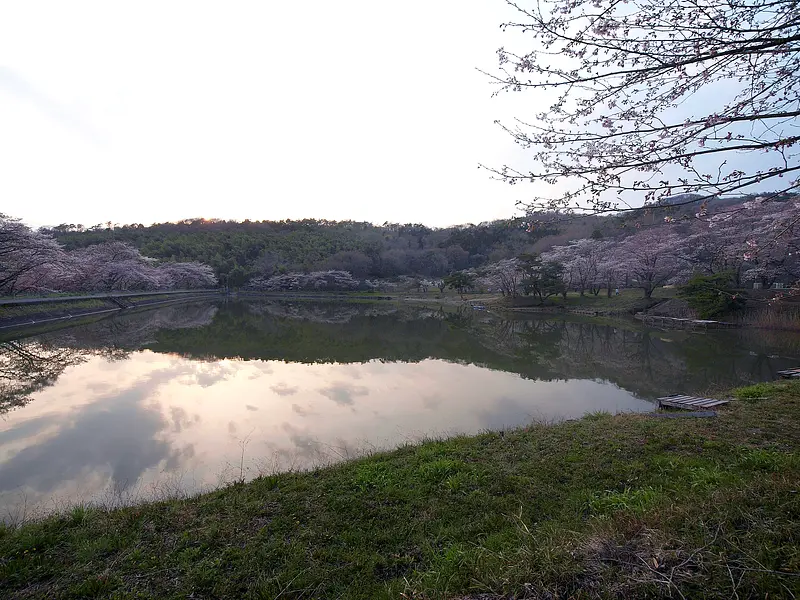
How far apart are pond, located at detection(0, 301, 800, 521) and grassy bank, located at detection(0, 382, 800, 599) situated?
3.80ft

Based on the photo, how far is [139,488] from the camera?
14.0 feet

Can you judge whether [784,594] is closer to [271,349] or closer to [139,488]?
[139,488]

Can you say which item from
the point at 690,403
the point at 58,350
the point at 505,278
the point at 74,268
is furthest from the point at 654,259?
the point at 74,268

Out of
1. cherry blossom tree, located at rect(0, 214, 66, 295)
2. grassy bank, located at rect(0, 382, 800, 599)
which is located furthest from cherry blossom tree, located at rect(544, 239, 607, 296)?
cherry blossom tree, located at rect(0, 214, 66, 295)

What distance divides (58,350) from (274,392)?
8807 millimetres

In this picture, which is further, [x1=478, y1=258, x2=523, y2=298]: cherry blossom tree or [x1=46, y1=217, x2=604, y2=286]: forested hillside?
[x1=46, y1=217, x2=604, y2=286]: forested hillside

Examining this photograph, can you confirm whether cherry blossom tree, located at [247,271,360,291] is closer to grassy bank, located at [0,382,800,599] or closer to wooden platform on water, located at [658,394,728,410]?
wooden platform on water, located at [658,394,728,410]

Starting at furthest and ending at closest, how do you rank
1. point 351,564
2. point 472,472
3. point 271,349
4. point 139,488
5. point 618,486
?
1. point 271,349
2. point 139,488
3. point 472,472
4. point 618,486
5. point 351,564

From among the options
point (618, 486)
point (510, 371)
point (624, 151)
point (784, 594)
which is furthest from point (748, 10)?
point (510, 371)

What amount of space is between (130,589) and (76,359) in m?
11.2

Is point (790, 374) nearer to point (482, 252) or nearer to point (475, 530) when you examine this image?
point (475, 530)


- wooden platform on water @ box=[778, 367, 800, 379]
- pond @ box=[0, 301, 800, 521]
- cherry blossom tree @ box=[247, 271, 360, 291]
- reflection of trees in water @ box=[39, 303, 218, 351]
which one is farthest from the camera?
cherry blossom tree @ box=[247, 271, 360, 291]

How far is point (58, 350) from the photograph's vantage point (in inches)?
481

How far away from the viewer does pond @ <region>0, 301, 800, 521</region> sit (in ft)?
15.8
